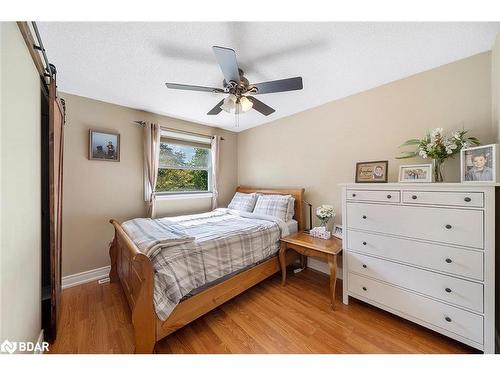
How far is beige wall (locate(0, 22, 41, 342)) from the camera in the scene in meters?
0.81

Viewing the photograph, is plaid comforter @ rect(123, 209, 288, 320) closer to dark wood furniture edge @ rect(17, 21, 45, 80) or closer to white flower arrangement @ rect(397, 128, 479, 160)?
dark wood furniture edge @ rect(17, 21, 45, 80)

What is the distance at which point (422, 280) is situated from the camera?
4.69 ft

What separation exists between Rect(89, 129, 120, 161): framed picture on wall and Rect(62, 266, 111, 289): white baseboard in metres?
1.46

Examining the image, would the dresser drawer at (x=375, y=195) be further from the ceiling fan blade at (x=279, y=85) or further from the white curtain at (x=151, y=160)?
the white curtain at (x=151, y=160)


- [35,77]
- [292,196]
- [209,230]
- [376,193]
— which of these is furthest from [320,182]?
[35,77]

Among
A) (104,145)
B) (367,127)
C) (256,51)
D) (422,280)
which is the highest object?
(256,51)

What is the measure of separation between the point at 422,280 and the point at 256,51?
226cm

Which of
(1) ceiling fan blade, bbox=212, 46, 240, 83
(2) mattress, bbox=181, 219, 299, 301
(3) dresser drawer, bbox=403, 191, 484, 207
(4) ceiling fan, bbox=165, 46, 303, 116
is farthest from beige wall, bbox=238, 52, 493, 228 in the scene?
(1) ceiling fan blade, bbox=212, 46, 240, 83

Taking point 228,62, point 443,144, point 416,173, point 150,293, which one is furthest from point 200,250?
point 443,144

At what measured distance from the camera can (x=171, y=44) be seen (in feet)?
4.63

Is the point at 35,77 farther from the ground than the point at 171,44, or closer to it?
closer to it

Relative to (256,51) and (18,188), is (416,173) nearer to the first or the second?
(256,51)

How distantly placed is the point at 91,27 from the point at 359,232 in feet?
8.82

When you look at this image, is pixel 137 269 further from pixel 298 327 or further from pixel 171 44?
pixel 171 44
